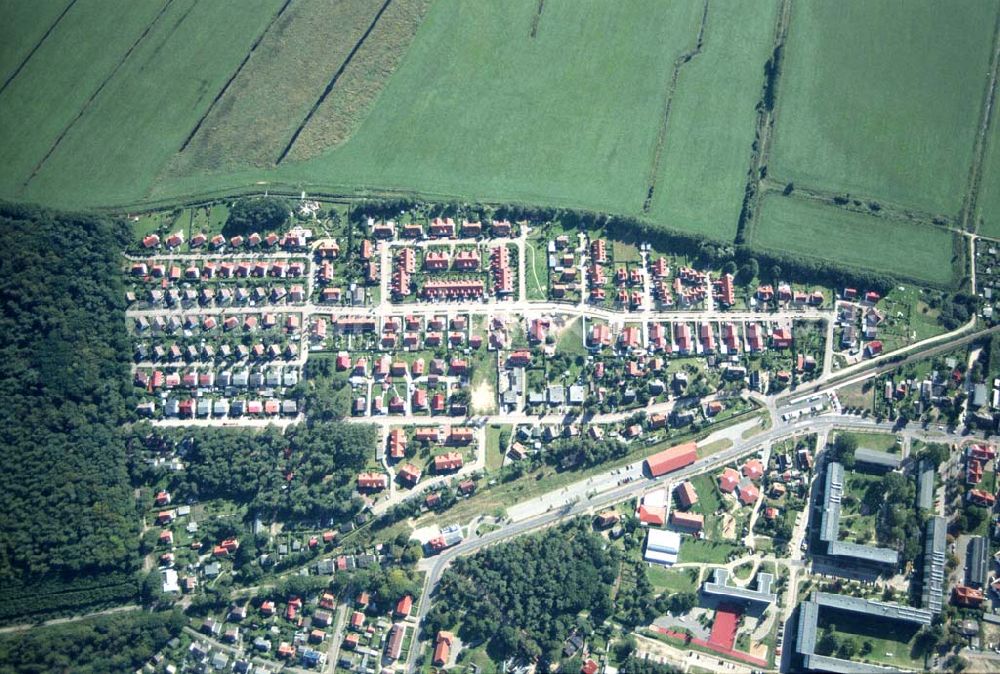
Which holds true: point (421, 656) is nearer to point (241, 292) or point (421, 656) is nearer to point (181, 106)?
point (241, 292)

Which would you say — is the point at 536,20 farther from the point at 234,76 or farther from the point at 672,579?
the point at 672,579

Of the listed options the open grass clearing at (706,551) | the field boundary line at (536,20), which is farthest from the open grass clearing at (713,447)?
the field boundary line at (536,20)

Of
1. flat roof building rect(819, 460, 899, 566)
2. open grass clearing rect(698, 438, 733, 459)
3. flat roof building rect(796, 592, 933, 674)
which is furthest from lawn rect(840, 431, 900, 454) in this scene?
flat roof building rect(796, 592, 933, 674)

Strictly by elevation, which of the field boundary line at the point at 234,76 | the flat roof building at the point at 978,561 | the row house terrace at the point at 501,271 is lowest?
the flat roof building at the point at 978,561

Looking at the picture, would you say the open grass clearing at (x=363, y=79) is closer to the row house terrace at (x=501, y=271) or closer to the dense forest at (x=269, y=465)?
the row house terrace at (x=501, y=271)

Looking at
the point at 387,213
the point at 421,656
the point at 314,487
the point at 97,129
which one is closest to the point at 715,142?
the point at 387,213

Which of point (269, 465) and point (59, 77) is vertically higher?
point (59, 77)

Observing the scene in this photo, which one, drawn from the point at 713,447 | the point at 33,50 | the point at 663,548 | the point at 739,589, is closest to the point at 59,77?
the point at 33,50
